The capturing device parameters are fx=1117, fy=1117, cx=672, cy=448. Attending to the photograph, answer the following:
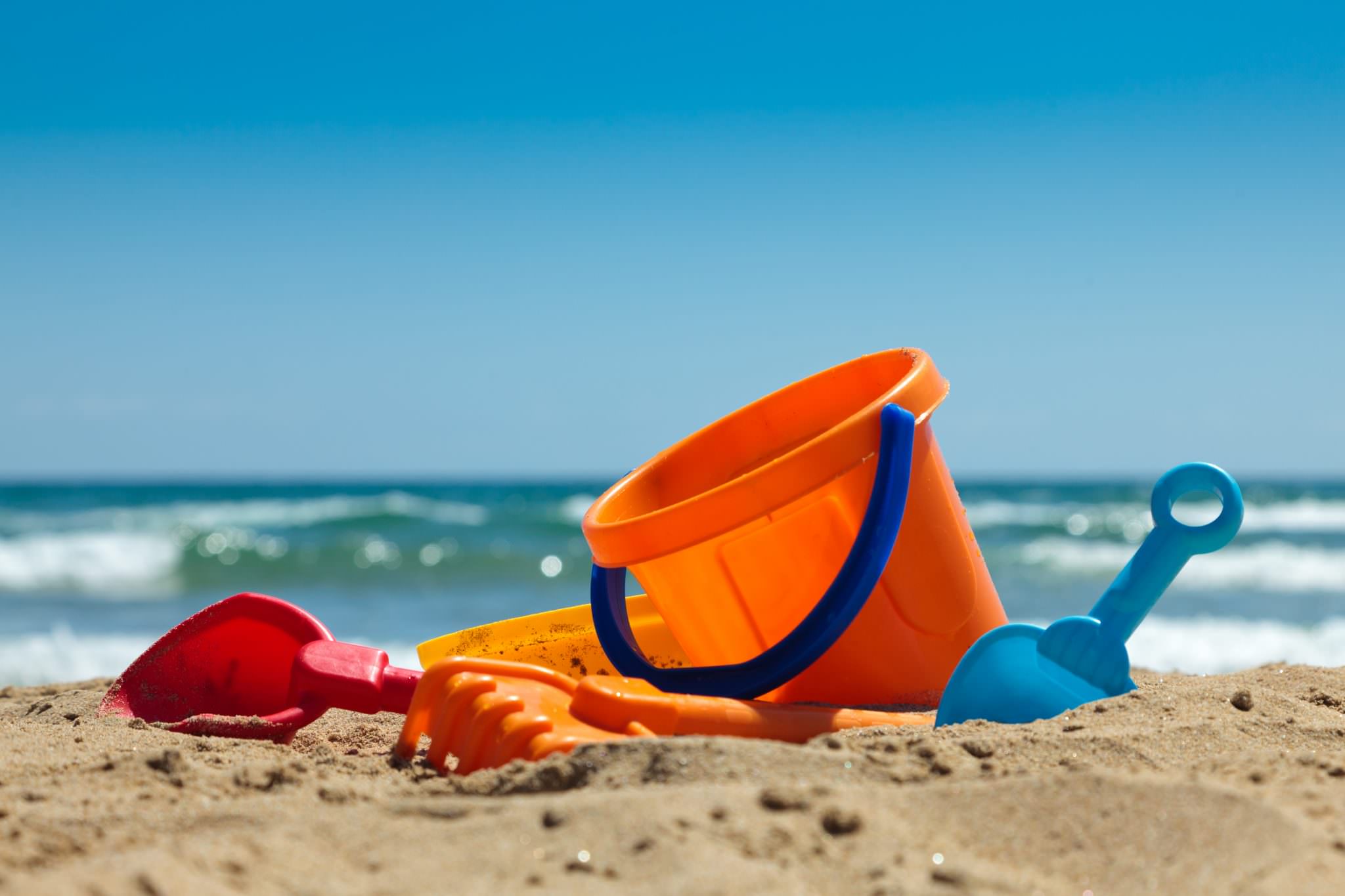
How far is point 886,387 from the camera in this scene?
2424 mm

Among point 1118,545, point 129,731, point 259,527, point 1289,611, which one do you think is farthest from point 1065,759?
point 259,527

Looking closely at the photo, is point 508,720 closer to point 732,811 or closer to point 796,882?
point 732,811

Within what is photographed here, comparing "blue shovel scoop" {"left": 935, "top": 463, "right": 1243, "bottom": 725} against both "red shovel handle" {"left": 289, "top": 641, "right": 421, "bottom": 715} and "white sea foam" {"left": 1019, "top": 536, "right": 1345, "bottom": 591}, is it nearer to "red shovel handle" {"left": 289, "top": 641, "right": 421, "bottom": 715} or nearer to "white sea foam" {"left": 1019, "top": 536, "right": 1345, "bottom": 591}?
"red shovel handle" {"left": 289, "top": 641, "right": 421, "bottom": 715}

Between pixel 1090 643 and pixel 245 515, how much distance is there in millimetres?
15118

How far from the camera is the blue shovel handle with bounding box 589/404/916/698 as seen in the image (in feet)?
6.20

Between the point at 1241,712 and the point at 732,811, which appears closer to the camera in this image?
the point at 732,811

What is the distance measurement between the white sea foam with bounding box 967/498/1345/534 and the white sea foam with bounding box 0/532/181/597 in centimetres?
910

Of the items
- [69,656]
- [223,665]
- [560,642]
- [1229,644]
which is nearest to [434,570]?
[69,656]

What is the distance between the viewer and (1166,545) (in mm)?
1835

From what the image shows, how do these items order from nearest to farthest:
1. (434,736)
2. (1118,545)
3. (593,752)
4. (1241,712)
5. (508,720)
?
1. (593,752)
2. (508,720)
3. (434,736)
4. (1241,712)
5. (1118,545)

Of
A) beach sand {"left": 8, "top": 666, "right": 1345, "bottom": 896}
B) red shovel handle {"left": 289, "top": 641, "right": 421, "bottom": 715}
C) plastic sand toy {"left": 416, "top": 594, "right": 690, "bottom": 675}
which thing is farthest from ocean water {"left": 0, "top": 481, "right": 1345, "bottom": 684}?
beach sand {"left": 8, "top": 666, "right": 1345, "bottom": 896}

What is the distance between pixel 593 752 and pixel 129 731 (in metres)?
1.01

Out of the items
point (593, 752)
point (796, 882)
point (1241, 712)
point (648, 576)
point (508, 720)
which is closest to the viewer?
point (796, 882)

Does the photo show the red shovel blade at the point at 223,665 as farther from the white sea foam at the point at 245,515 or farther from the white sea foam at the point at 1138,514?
the white sea foam at the point at 1138,514
